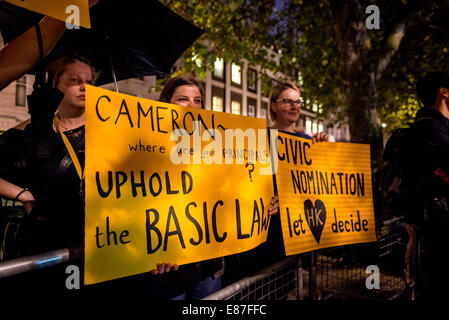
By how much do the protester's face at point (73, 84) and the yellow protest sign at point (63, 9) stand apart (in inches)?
23.4

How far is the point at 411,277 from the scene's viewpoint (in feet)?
10.7

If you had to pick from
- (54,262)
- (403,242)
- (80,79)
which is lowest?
(403,242)

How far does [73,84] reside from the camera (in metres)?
1.89

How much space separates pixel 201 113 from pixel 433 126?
201cm

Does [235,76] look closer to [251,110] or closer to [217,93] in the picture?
[217,93]

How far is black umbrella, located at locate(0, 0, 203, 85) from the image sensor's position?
2.35 m

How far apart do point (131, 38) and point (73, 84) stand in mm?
907

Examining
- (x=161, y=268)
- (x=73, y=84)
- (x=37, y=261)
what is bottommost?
(x=161, y=268)

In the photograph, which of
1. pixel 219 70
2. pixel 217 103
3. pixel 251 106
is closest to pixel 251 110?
pixel 251 106

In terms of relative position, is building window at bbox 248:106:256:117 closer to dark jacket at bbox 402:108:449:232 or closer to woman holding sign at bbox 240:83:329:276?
woman holding sign at bbox 240:83:329:276

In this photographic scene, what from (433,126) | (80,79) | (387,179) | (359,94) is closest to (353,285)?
(387,179)

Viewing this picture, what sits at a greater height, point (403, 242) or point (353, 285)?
point (403, 242)
